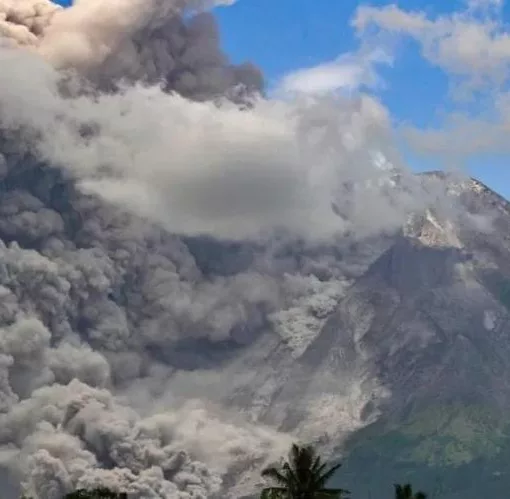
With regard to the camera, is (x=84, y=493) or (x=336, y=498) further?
(x=84, y=493)

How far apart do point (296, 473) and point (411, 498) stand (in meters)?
13.4

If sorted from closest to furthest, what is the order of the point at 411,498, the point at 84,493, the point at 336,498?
the point at 336,498
the point at 411,498
the point at 84,493

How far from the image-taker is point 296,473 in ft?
182

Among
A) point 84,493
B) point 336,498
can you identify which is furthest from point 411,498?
point 84,493

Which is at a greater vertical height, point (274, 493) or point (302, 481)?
point (302, 481)

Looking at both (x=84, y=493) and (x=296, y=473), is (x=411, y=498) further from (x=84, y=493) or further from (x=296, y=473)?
(x=84, y=493)

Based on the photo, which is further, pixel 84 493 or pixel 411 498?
pixel 84 493

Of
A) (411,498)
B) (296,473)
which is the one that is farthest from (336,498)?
(411,498)

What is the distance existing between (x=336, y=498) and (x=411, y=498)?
1327 centimetres

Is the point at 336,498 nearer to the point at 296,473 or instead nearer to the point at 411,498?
the point at 296,473

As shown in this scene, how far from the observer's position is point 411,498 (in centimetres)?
6525

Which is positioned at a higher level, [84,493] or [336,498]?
[84,493]

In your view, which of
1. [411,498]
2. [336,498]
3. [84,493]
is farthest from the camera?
[84,493]

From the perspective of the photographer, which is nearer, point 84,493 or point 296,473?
point 296,473
